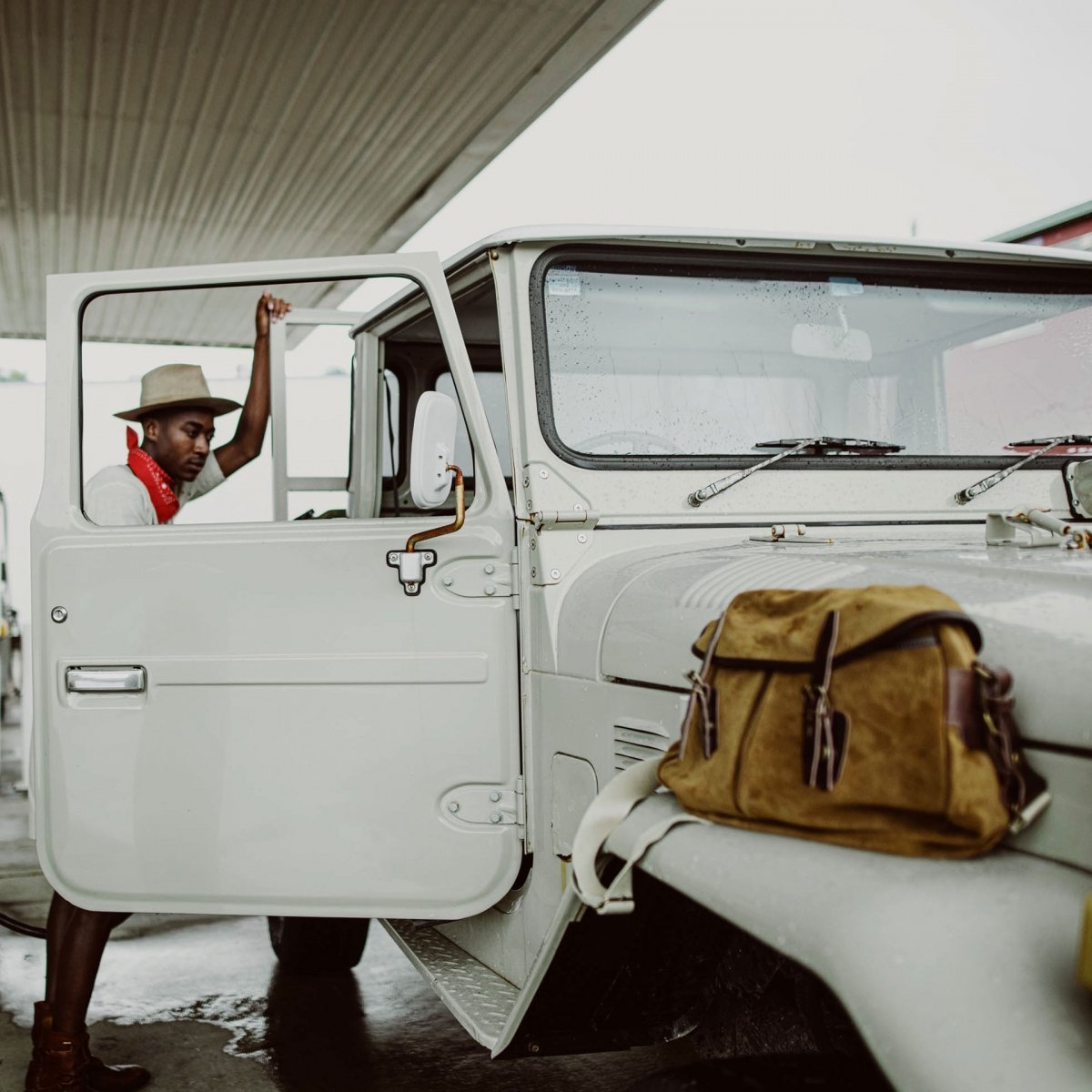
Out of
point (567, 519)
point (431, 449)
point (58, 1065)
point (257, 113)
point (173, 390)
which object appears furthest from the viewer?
point (257, 113)

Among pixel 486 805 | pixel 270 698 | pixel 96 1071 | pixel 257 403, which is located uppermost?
pixel 257 403

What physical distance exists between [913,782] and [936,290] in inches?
72.7

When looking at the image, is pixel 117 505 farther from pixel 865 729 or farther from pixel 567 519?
pixel 865 729

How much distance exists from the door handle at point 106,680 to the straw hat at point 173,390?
33.2 inches

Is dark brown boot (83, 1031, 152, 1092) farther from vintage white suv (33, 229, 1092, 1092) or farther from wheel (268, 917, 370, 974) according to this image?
wheel (268, 917, 370, 974)

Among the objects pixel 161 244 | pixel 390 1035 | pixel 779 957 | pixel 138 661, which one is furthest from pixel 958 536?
Answer: pixel 161 244

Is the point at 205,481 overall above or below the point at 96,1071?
above

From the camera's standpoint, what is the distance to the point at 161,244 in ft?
32.7

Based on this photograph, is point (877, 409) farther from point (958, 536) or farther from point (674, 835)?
point (674, 835)

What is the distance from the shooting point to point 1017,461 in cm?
290

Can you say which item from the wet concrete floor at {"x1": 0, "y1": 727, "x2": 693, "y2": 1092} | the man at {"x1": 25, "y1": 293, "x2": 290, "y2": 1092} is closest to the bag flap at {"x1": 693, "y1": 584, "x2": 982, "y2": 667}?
the man at {"x1": 25, "y1": 293, "x2": 290, "y2": 1092}

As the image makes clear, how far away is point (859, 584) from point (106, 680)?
1832 mm

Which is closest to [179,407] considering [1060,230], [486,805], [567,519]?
[567,519]

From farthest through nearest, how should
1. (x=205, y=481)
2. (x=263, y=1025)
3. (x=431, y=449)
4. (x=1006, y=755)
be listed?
1. (x=263, y=1025)
2. (x=205, y=481)
3. (x=431, y=449)
4. (x=1006, y=755)
